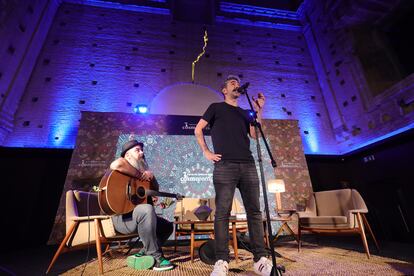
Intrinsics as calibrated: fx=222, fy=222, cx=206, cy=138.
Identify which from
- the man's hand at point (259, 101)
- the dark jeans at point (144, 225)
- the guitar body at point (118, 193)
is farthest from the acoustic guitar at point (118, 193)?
the man's hand at point (259, 101)

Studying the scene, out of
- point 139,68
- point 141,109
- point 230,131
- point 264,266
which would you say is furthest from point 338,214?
point 139,68

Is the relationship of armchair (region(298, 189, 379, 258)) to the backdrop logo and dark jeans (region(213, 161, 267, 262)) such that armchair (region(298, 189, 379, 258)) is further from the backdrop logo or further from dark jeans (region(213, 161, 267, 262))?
the backdrop logo

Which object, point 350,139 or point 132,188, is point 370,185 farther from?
point 132,188

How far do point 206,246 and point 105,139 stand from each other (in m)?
3.54

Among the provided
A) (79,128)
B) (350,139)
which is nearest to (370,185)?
(350,139)

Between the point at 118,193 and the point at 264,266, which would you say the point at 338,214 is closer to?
the point at 264,266

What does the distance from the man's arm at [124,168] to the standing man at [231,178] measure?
887 millimetres

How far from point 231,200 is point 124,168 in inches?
46.4

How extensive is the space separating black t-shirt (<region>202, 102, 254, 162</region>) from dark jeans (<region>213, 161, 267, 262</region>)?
82 millimetres

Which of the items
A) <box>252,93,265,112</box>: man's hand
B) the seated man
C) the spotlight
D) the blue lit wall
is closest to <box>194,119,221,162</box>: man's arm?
<box>252,93,265,112</box>: man's hand

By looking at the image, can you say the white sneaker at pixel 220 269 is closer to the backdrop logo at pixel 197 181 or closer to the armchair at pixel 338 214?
the armchair at pixel 338 214

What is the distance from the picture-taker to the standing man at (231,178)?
1.73 m

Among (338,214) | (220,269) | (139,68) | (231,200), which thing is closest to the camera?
(220,269)

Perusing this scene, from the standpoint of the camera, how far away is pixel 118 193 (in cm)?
218
